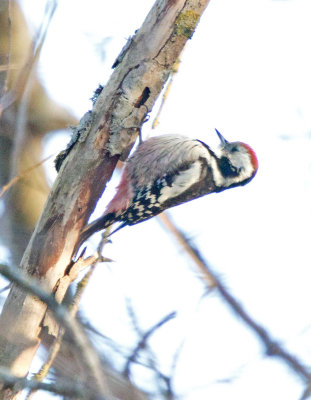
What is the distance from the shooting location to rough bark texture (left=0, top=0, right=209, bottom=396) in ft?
10.1

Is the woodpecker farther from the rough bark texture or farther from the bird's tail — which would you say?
the rough bark texture

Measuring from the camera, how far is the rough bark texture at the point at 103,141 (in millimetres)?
3066

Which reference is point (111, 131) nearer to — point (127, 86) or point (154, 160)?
point (127, 86)

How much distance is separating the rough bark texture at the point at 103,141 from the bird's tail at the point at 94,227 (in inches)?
2.4

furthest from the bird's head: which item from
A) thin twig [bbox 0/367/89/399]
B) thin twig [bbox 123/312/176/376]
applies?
thin twig [bbox 0/367/89/399]

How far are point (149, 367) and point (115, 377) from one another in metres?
0.15

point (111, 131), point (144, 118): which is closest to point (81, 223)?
point (111, 131)

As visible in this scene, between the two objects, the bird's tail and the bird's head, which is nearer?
the bird's tail

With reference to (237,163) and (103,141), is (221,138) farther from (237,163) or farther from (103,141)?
(103,141)

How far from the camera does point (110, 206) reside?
13.2 feet

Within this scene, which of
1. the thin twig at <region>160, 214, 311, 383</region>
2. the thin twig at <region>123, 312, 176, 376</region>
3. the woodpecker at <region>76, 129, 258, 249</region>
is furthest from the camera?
the woodpecker at <region>76, 129, 258, 249</region>

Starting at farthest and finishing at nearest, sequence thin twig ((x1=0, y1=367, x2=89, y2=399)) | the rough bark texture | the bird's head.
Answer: the bird's head
the rough bark texture
thin twig ((x1=0, y1=367, x2=89, y2=399))

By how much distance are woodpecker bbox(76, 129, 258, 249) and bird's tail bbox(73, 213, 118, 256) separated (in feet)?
0.97

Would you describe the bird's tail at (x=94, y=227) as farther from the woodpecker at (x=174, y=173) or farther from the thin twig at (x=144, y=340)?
the thin twig at (x=144, y=340)
